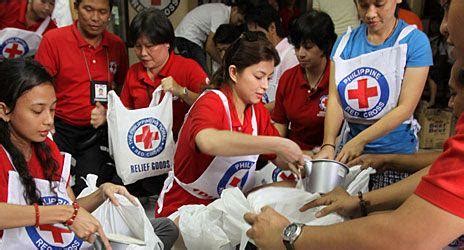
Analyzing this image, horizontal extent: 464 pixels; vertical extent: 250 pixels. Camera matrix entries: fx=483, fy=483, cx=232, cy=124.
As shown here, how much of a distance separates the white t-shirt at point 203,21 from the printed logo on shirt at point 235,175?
2.28 m

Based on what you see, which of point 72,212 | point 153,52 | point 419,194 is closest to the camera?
point 419,194

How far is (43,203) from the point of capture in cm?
138

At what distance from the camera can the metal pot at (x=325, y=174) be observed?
149 centimetres

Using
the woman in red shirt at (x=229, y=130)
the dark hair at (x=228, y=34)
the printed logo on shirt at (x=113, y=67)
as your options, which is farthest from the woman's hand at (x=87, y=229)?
the dark hair at (x=228, y=34)

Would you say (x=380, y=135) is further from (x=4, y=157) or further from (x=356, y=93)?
(x=4, y=157)

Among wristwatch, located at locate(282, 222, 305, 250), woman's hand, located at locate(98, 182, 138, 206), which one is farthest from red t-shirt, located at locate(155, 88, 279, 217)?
wristwatch, located at locate(282, 222, 305, 250)

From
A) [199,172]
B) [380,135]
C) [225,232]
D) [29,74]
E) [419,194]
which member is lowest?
[225,232]

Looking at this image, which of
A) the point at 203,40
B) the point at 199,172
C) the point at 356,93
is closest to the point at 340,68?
the point at 356,93

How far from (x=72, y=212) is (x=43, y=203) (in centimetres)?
13

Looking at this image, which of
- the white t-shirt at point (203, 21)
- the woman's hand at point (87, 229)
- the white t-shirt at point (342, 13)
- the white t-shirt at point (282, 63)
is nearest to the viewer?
the woman's hand at point (87, 229)

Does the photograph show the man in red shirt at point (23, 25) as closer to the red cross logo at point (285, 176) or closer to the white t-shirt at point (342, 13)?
Answer: the red cross logo at point (285, 176)

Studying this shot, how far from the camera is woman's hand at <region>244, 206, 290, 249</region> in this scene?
1032 mm

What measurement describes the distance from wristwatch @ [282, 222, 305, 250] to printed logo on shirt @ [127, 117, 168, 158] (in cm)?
139

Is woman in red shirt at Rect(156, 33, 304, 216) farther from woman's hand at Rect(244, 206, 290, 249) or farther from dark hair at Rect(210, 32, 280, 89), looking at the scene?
woman's hand at Rect(244, 206, 290, 249)
